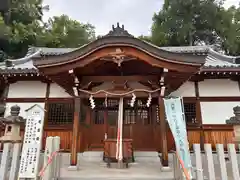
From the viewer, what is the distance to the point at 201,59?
5.84 metres

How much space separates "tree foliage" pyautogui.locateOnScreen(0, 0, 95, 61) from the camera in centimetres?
2201

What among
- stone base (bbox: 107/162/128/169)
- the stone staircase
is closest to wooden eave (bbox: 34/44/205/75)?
the stone staircase

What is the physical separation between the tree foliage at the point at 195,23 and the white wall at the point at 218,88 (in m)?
19.0

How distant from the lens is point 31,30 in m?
23.0

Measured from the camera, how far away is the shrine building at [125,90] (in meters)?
5.99

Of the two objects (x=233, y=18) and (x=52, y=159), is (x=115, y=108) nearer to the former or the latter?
(x=52, y=159)

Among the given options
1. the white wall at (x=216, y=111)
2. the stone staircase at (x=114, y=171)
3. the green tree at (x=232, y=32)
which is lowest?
the stone staircase at (x=114, y=171)

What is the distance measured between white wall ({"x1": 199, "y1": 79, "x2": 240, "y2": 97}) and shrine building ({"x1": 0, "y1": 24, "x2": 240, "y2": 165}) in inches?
1.5

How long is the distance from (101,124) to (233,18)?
998 inches

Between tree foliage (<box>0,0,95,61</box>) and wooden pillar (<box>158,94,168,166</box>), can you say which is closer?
wooden pillar (<box>158,94,168,166</box>)

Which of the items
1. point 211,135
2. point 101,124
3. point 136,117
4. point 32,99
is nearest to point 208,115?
point 211,135

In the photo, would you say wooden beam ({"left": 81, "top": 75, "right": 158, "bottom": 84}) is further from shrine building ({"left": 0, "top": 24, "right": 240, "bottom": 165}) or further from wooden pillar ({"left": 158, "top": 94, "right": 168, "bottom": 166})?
wooden pillar ({"left": 158, "top": 94, "right": 168, "bottom": 166})

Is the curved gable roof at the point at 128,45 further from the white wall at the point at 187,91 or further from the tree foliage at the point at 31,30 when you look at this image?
the tree foliage at the point at 31,30

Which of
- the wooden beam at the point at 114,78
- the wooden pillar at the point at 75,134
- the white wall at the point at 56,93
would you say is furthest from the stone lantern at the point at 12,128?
the white wall at the point at 56,93
